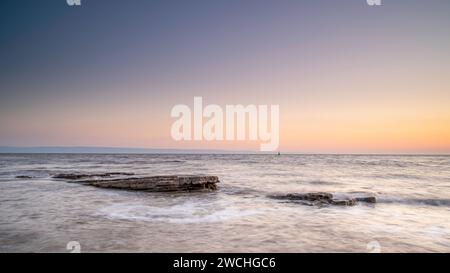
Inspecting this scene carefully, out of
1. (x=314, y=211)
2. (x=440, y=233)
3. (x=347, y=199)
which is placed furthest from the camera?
(x=347, y=199)

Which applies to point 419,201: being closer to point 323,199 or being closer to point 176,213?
point 323,199

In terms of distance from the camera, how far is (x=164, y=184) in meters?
19.7

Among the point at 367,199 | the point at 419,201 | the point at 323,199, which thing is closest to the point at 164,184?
the point at 323,199

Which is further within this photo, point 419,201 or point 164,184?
point 164,184

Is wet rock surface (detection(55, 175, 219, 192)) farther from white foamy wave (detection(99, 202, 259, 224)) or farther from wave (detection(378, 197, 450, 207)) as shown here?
wave (detection(378, 197, 450, 207))

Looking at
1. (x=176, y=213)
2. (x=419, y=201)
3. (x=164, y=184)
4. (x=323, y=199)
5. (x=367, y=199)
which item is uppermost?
(x=164, y=184)

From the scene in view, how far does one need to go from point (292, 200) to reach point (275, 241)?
8.07 meters

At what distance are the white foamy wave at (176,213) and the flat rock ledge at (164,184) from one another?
16.4ft

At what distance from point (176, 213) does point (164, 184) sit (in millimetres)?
7418

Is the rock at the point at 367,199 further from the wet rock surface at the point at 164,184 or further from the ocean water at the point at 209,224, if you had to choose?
the wet rock surface at the point at 164,184

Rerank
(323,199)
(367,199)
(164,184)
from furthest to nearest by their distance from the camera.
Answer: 1. (164,184)
2. (367,199)
3. (323,199)
